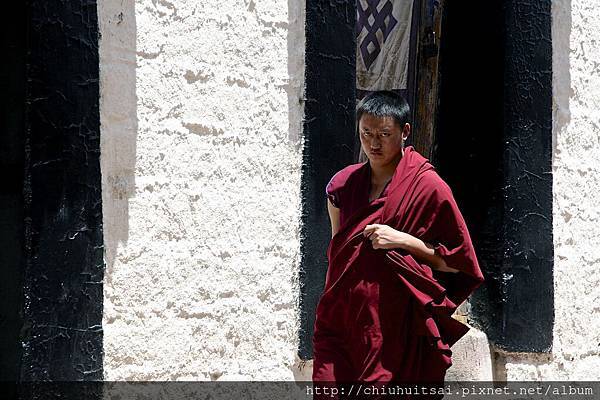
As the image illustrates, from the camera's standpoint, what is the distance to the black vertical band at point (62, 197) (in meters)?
3.79

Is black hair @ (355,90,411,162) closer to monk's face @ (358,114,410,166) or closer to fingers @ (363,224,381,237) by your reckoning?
monk's face @ (358,114,410,166)

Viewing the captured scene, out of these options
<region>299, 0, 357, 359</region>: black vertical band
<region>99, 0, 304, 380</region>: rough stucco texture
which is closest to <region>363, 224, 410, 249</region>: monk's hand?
<region>99, 0, 304, 380</region>: rough stucco texture

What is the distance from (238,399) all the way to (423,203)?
4.72ft

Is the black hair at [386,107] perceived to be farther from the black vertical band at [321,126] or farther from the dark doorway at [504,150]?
the dark doorway at [504,150]

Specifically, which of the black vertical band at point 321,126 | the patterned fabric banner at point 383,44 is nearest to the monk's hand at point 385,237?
the black vertical band at point 321,126

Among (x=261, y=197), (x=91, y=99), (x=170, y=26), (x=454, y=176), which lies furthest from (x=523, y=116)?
(x=91, y=99)

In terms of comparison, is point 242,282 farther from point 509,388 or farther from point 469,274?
point 509,388

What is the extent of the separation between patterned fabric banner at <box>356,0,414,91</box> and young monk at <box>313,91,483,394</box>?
158 cm

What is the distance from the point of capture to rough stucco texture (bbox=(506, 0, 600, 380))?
5.68 metres

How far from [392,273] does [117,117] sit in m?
1.29

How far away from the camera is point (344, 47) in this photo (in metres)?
4.88

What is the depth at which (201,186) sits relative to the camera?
14.4 ft

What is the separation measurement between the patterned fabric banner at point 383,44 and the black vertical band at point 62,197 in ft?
5.72

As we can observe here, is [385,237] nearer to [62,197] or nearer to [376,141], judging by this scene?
[376,141]
